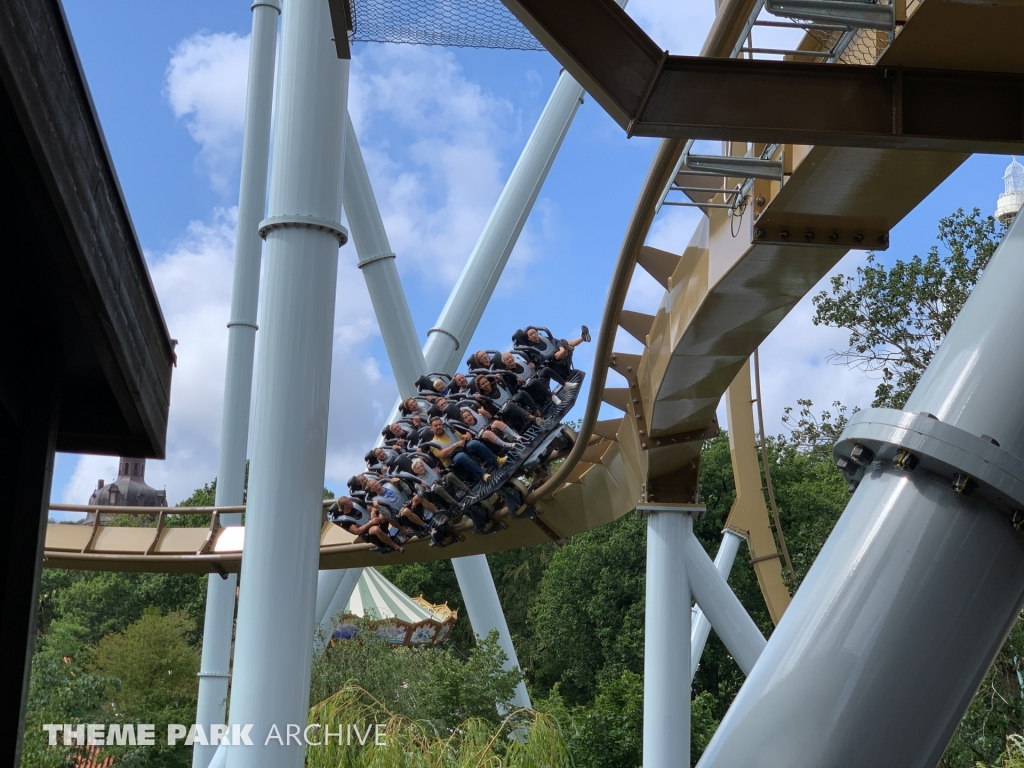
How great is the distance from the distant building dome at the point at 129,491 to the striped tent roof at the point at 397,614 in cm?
3304

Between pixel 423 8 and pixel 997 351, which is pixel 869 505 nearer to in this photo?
pixel 997 351

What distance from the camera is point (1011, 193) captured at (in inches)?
640

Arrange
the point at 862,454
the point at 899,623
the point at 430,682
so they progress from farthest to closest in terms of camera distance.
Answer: the point at 430,682, the point at 862,454, the point at 899,623

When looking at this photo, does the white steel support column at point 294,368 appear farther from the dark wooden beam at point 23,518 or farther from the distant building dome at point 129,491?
the distant building dome at point 129,491

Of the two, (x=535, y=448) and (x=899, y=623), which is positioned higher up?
(x=535, y=448)

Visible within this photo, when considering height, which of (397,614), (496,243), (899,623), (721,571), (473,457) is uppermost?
(496,243)

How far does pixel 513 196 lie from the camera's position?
9383 millimetres

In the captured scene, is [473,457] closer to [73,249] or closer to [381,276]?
[381,276]

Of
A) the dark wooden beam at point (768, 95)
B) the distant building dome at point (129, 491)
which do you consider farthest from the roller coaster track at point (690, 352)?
the distant building dome at point (129, 491)

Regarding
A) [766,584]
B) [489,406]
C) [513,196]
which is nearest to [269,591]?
[489,406]

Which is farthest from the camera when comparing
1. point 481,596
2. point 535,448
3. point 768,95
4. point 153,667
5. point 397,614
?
point 397,614

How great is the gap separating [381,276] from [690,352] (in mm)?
4072

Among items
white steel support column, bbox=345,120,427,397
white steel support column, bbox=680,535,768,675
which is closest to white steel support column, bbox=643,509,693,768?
white steel support column, bbox=680,535,768,675

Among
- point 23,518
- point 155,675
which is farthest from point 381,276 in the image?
point 155,675
